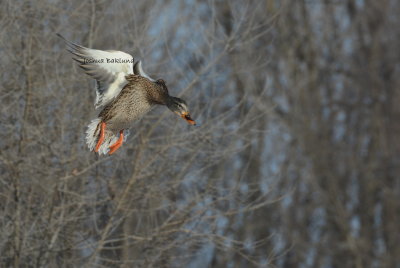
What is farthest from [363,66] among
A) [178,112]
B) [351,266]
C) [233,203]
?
[178,112]

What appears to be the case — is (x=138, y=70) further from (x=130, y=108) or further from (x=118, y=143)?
(x=118, y=143)

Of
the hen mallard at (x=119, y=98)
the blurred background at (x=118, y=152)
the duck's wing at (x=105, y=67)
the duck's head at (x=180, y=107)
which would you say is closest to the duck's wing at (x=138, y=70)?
the hen mallard at (x=119, y=98)

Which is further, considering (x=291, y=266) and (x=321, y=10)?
(x=321, y=10)

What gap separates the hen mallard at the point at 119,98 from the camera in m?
8.12

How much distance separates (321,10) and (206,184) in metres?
14.5

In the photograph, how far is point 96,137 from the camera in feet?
27.8

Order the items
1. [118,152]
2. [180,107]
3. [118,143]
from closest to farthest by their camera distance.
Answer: [180,107]
[118,143]
[118,152]

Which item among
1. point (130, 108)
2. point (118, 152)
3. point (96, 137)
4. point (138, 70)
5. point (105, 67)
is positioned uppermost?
point (105, 67)

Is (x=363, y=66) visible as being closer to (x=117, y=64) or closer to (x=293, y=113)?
(x=293, y=113)

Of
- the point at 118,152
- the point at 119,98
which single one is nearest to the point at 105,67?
the point at 119,98

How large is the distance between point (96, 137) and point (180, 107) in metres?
0.80

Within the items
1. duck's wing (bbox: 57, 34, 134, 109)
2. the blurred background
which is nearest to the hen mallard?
duck's wing (bbox: 57, 34, 134, 109)

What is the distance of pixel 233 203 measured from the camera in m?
10.1

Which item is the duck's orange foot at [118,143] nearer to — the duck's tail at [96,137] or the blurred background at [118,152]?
the duck's tail at [96,137]
